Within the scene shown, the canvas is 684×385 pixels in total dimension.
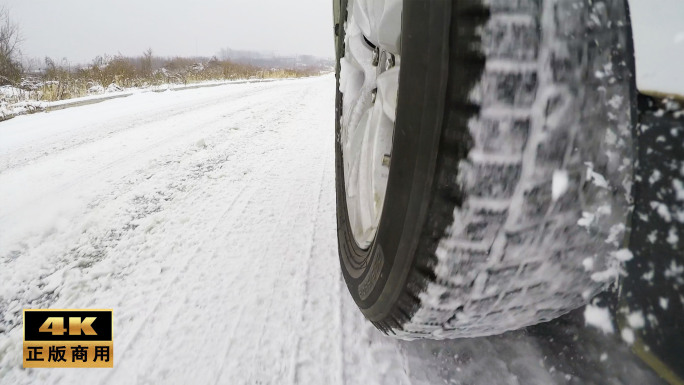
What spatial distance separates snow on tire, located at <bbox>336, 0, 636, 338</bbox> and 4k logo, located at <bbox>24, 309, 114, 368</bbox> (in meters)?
1.06

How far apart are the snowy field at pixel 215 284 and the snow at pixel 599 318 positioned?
1.0 inches

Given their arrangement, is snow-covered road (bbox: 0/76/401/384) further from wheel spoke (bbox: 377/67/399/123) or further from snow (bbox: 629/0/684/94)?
snow (bbox: 629/0/684/94)

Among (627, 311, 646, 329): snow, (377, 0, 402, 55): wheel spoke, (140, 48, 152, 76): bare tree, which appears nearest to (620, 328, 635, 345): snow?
(627, 311, 646, 329): snow

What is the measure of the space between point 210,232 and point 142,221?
0.41m

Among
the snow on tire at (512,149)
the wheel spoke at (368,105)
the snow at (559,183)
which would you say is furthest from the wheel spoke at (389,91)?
the snow at (559,183)

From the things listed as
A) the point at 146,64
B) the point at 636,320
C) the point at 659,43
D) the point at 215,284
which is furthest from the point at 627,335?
the point at 146,64

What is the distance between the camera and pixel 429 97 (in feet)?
1.81

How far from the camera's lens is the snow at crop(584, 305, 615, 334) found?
1.96 feet

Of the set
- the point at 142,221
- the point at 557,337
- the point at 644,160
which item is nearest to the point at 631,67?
the point at 644,160

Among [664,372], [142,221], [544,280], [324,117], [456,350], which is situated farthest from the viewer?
[324,117]

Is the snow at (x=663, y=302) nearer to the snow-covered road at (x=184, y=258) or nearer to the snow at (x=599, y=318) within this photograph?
the snow at (x=599, y=318)

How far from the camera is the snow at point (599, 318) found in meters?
0.60

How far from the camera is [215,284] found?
4.54 feet

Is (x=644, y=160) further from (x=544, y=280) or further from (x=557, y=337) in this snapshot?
(x=557, y=337)
